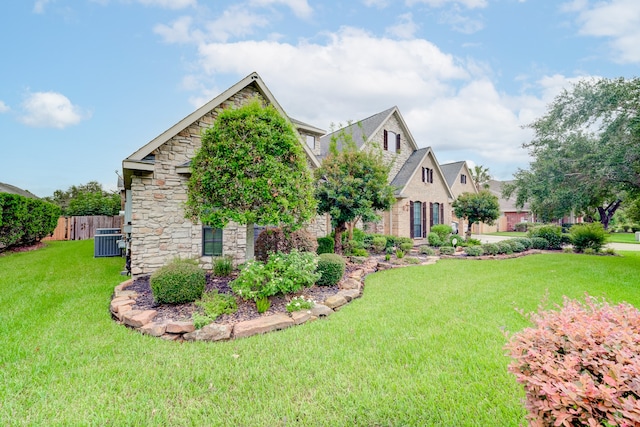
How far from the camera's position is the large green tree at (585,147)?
9.53 m

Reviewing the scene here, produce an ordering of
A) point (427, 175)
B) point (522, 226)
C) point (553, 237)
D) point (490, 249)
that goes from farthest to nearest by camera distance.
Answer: point (522, 226) < point (427, 175) < point (553, 237) < point (490, 249)

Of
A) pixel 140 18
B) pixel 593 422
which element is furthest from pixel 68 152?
pixel 593 422

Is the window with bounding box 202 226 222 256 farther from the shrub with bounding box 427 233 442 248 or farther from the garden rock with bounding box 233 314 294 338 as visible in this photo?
the shrub with bounding box 427 233 442 248

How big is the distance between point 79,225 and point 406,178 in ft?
81.8

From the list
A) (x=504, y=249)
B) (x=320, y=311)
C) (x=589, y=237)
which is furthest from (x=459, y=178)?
(x=320, y=311)

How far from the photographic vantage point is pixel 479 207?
16.2 meters

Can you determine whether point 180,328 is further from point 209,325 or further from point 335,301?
point 335,301

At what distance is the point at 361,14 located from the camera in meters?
Answer: 8.95

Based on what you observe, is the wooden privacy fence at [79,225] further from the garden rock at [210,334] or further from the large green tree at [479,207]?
the large green tree at [479,207]

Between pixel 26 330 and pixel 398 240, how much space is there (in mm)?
13411

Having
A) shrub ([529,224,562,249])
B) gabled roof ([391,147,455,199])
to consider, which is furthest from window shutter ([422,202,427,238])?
shrub ([529,224,562,249])

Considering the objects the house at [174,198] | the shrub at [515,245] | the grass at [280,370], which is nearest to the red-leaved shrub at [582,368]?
the grass at [280,370]

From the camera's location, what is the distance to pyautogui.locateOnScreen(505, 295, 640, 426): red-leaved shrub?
4.36ft

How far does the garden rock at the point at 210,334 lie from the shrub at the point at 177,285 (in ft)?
4.10
